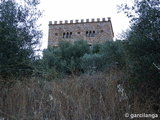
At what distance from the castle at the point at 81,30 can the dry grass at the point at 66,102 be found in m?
23.2

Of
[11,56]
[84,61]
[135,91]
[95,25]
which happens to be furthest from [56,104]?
[95,25]

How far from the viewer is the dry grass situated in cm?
455

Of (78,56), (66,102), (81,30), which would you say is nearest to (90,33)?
(81,30)

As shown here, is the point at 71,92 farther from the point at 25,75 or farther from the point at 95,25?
the point at 95,25

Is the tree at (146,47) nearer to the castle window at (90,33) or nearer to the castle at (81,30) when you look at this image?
the castle at (81,30)

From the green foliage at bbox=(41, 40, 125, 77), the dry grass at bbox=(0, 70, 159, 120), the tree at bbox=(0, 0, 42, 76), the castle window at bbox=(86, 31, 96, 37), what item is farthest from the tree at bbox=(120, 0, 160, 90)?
the castle window at bbox=(86, 31, 96, 37)

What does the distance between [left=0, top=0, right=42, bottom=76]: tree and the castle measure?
2143 cm

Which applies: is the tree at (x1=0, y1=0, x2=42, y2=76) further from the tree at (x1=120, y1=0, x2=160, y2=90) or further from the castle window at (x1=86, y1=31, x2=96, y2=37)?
the castle window at (x1=86, y1=31, x2=96, y2=37)

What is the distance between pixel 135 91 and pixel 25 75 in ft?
12.0

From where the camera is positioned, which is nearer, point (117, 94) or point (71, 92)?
point (117, 94)

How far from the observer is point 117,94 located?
5.09 m

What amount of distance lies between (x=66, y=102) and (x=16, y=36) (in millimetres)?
3041

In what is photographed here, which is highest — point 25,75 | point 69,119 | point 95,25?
point 95,25

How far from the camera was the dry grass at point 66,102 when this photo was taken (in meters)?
4.55
